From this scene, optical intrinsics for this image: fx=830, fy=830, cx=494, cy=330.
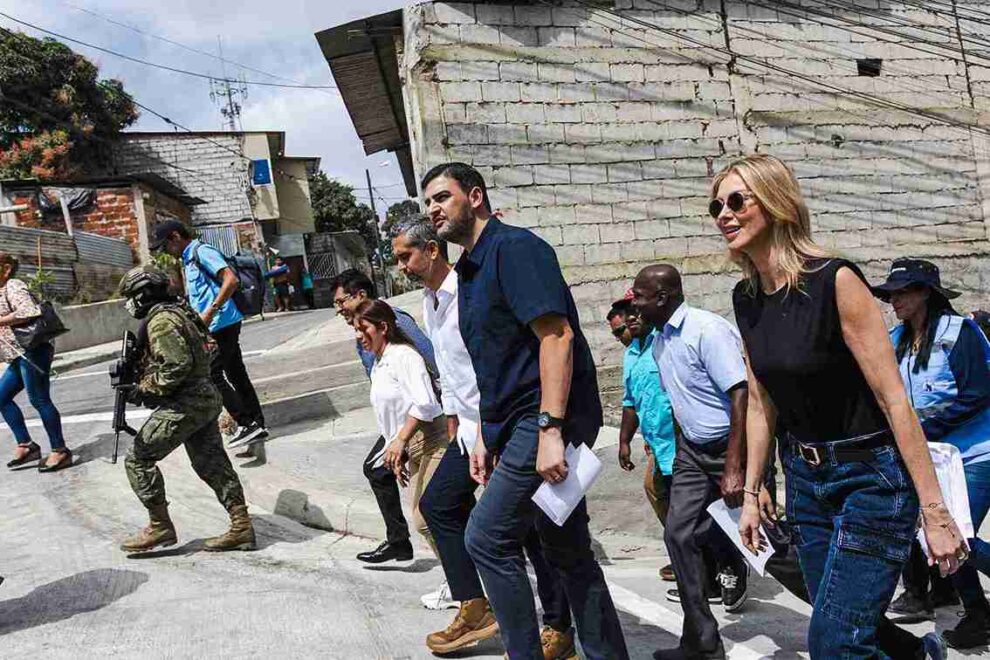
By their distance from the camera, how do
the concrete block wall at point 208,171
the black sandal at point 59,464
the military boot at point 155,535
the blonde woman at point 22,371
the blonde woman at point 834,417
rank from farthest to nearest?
1. the concrete block wall at point 208,171
2. the black sandal at point 59,464
3. the blonde woman at point 22,371
4. the military boot at point 155,535
5. the blonde woman at point 834,417

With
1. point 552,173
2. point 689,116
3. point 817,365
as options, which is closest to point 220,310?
point 552,173

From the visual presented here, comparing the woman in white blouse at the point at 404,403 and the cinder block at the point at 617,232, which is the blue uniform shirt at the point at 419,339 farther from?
the cinder block at the point at 617,232

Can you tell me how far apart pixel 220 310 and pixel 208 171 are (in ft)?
105

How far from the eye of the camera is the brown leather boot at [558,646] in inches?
131

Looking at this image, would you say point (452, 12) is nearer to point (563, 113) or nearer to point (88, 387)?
point (563, 113)

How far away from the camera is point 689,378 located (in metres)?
3.51

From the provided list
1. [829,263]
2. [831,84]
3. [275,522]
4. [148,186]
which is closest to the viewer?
[829,263]

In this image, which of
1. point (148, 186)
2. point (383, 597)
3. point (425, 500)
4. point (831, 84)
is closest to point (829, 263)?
point (425, 500)

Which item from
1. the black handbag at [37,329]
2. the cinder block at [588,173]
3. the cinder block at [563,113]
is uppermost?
the cinder block at [563,113]

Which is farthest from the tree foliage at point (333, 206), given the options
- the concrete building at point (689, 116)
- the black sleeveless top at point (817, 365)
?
the black sleeveless top at point (817, 365)

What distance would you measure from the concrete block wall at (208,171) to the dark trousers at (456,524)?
34.4 meters

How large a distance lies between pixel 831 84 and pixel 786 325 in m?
8.49

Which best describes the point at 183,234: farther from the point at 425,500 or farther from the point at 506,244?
the point at 506,244

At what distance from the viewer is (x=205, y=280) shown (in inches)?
239
